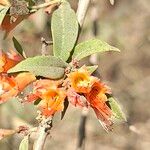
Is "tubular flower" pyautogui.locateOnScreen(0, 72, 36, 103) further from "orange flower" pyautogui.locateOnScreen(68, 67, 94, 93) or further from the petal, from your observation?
"orange flower" pyautogui.locateOnScreen(68, 67, 94, 93)

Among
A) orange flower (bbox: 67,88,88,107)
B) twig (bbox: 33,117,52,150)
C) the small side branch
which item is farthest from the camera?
the small side branch

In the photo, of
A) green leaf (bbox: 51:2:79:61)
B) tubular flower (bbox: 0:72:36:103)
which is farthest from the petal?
green leaf (bbox: 51:2:79:61)

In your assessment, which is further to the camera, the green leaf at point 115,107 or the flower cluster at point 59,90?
the green leaf at point 115,107

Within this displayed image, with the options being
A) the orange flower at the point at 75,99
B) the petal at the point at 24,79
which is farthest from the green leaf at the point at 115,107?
the petal at the point at 24,79

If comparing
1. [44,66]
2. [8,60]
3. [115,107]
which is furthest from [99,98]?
[8,60]

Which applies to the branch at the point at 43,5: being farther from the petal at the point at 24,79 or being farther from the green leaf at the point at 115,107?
the green leaf at the point at 115,107

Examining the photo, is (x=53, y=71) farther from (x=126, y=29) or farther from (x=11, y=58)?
(x=126, y=29)

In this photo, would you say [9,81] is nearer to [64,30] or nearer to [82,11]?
[64,30]

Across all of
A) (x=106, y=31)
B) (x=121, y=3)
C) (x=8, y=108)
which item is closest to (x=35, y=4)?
(x=8, y=108)
